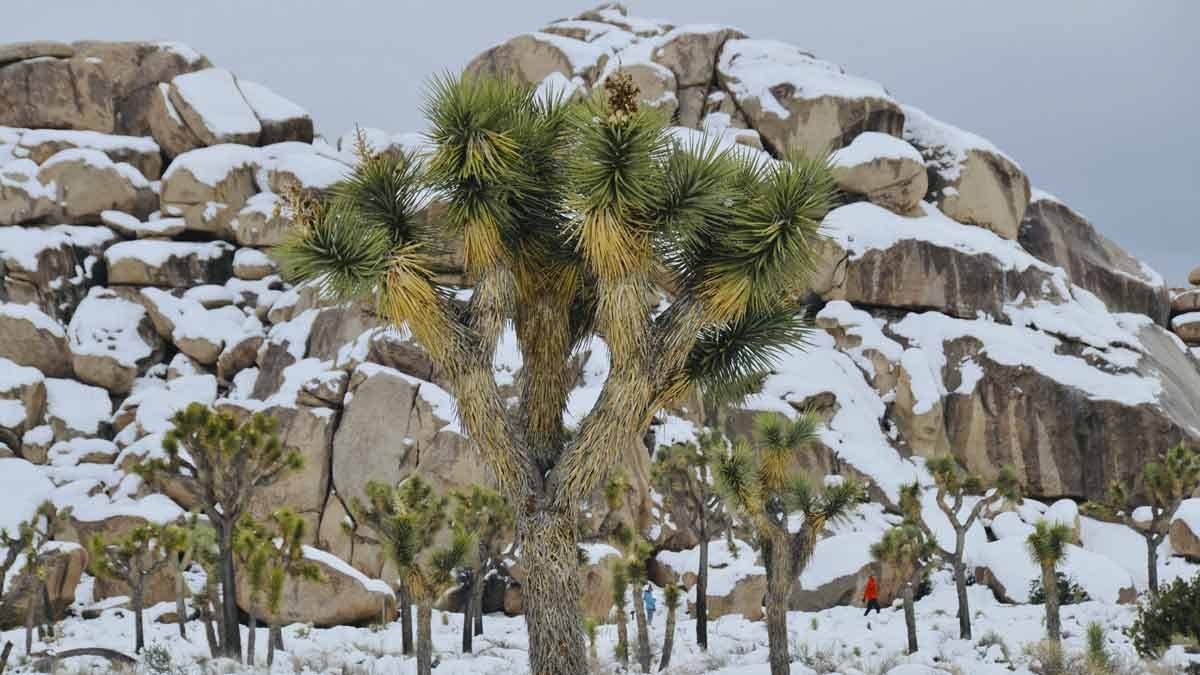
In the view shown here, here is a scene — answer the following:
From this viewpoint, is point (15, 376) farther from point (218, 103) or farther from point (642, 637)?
point (642, 637)

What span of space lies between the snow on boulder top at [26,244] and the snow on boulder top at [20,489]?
9184mm

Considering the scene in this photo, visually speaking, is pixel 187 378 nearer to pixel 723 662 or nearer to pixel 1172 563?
pixel 723 662

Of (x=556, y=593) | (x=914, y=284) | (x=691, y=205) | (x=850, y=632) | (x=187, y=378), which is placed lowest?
(x=850, y=632)

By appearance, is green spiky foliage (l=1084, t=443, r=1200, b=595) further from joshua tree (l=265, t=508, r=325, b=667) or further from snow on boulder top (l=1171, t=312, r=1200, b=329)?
joshua tree (l=265, t=508, r=325, b=667)

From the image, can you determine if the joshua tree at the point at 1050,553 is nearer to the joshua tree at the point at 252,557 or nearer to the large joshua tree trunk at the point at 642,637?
the large joshua tree trunk at the point at 642,637

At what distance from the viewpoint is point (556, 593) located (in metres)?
10.5

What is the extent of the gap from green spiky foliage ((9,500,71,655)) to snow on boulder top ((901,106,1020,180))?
1387 inches

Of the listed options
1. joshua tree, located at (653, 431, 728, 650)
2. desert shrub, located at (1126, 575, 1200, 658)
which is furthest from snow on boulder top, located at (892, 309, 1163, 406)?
desert shrub, located at (1126, 575, 1200, 658)

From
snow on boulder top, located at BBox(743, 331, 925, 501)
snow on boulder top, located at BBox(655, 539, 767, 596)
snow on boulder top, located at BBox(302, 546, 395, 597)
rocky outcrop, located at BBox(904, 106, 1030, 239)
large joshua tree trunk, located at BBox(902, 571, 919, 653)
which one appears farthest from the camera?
rocky outcrop, located at BBox(904, 106, 1030, 239)

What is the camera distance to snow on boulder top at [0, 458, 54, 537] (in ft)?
101

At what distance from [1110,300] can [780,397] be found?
64.8 feet

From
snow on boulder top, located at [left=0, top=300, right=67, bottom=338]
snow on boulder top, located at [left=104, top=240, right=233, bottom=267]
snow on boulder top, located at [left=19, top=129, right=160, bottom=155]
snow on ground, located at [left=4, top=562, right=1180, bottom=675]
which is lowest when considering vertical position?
snow on ground, located at [left=4, top=562, right=1180, bottom=675]

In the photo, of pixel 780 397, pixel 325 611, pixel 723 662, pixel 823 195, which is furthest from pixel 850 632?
pixel 823 195

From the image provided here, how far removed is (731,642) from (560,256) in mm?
12519
